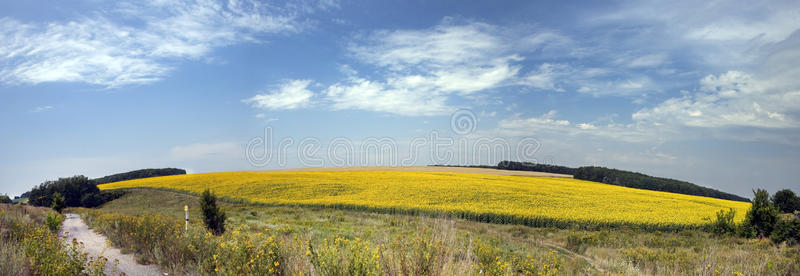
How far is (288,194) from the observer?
101ft

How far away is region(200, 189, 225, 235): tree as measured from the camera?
45.7 ft

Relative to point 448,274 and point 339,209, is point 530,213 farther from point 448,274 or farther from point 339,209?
point 448,274

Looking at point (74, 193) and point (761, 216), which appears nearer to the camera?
point (761, 216)

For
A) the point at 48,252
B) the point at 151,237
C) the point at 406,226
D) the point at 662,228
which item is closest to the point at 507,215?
the point at 406,226

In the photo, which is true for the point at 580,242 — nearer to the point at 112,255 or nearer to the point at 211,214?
the point at 211,214

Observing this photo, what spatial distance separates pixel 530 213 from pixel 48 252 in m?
18.8

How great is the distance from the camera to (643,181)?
51.1m

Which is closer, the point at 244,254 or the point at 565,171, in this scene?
the point at 244,254

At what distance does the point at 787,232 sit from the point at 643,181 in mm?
38648

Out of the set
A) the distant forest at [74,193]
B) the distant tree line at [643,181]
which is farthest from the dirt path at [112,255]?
the distant tree line at [643,181]

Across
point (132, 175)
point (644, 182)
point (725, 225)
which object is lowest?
point (132, 175)

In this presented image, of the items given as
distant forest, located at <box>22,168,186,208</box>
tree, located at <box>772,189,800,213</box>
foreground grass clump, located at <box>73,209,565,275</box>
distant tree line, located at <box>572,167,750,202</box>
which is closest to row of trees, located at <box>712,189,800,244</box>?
tree, located at <box>772,189,800,213</box>

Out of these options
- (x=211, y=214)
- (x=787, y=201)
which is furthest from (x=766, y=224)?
(x=211, y=214)

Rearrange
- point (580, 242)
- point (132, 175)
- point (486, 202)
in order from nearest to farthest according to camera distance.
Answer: point (580, 242) → point (486, 202) → point (132, 175)
